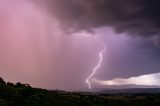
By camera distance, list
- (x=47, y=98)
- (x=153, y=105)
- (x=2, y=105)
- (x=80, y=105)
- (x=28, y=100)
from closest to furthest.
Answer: (x=2, y=105) → (x=28, y=100) → (x=47, y=98) → (x=80, y=105) → (x=153, y=105)

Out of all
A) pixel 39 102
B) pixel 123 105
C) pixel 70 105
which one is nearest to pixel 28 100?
pixel 39 102

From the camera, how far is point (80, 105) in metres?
88.9

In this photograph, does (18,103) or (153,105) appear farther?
(153,105)

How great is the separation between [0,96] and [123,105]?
68.0m

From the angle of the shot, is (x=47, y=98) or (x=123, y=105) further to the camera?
(x=123, y=105)

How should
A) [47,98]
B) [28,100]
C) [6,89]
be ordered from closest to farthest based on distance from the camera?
[28,100]
[47,98]
[6,89]

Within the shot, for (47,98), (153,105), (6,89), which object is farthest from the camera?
(153,105)

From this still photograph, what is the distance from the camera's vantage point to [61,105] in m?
69.6

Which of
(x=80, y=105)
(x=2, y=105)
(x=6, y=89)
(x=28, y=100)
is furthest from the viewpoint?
(x=80, y=105)

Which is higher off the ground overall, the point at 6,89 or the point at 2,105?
the point at 6,89

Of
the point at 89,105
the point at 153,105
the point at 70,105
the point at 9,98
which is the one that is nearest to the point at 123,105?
the point at 153,105

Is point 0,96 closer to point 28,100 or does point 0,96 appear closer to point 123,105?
point 28,100

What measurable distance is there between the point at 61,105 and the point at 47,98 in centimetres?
346

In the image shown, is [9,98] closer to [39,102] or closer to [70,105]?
[39,102]
